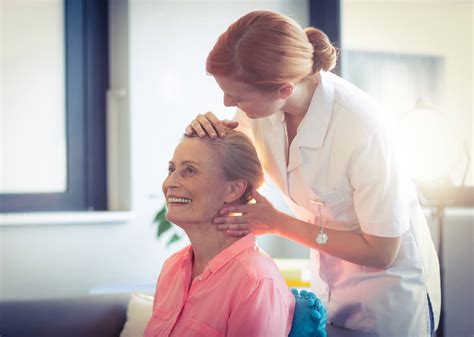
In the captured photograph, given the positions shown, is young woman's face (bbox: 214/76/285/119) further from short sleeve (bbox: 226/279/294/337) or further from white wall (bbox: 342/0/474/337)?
white wall (bbox: 342/0/474/337)

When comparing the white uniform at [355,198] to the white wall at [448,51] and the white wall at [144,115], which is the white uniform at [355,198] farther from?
the white wall at [144,115]

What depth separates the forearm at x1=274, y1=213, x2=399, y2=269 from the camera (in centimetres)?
167

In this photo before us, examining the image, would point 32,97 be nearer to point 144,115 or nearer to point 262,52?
point 144,115

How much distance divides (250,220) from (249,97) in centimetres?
31

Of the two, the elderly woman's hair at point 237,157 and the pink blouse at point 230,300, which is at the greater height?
the elderly woman's hair at point 237,157

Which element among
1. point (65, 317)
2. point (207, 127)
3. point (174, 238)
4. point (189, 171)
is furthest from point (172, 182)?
point (174, 238)

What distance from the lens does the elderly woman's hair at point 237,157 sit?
1700mm

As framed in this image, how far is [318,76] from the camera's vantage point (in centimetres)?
173

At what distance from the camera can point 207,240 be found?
1701 mm

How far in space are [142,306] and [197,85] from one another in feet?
5.53

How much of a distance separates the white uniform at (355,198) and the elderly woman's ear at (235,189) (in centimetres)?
14

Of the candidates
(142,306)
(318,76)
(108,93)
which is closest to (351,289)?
(318,76)

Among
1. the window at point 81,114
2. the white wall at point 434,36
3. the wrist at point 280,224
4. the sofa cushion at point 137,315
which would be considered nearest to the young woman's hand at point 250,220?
the wrist at point 280,224

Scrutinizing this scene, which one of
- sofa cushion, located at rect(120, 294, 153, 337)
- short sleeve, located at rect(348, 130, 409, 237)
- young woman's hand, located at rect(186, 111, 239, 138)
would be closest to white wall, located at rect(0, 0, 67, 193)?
sofa cushion, located at rect(120, 294, 153, 337)
